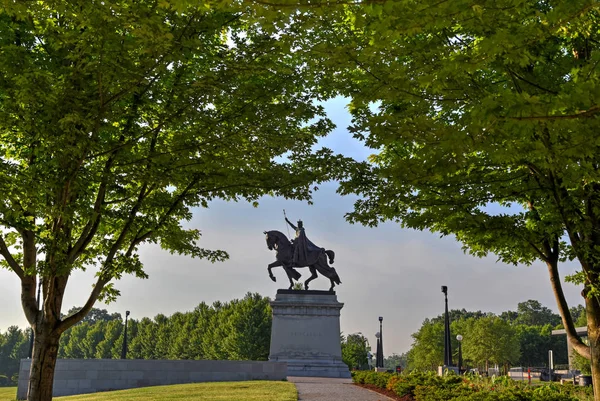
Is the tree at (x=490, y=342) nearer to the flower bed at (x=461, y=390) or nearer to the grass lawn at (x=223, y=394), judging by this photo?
the flower bed at (x=461, y=390)

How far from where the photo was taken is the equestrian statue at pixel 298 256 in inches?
1425

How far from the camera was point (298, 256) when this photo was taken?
36.3 m

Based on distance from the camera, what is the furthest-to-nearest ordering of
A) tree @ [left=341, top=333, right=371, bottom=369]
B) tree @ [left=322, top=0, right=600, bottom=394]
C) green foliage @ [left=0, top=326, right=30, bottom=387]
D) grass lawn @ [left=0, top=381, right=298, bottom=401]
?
green foliage @ [left=0, top=326, right=30, bottom=387], tree @ [left=341, top=333, right=371, bottom=369], grass lawn @ [left=0, top=381, right=298, bottom=401], tree @ [left=322, top=0, right=600, bottom=394]

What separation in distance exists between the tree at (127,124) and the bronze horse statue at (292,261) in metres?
23.2

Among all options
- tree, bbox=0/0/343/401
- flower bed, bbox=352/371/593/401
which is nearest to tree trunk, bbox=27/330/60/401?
tree, bbox=0/0/343/401

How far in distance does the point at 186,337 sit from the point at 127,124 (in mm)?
69901

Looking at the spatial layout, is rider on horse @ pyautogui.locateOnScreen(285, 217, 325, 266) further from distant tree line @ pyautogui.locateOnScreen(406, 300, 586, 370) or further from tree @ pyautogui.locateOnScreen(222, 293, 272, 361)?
distant tree line @ pyautogui.locateOnScreen(406, 300, 586, 370)

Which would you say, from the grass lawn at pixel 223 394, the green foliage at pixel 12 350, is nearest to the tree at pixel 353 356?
the grass lawn at pixel 223 394

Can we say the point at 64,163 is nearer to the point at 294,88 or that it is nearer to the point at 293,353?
the point at 294,88

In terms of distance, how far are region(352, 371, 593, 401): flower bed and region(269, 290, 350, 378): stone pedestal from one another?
9644mm

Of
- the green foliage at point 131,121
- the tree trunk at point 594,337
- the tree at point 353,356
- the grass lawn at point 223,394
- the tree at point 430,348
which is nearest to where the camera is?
the green foliage at point 131,121

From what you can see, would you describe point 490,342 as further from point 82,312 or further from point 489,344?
point 82,312

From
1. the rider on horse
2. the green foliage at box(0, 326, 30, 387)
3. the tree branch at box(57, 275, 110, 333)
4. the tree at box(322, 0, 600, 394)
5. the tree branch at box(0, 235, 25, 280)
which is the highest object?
the rider on horse

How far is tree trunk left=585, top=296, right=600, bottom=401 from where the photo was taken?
1016cm
